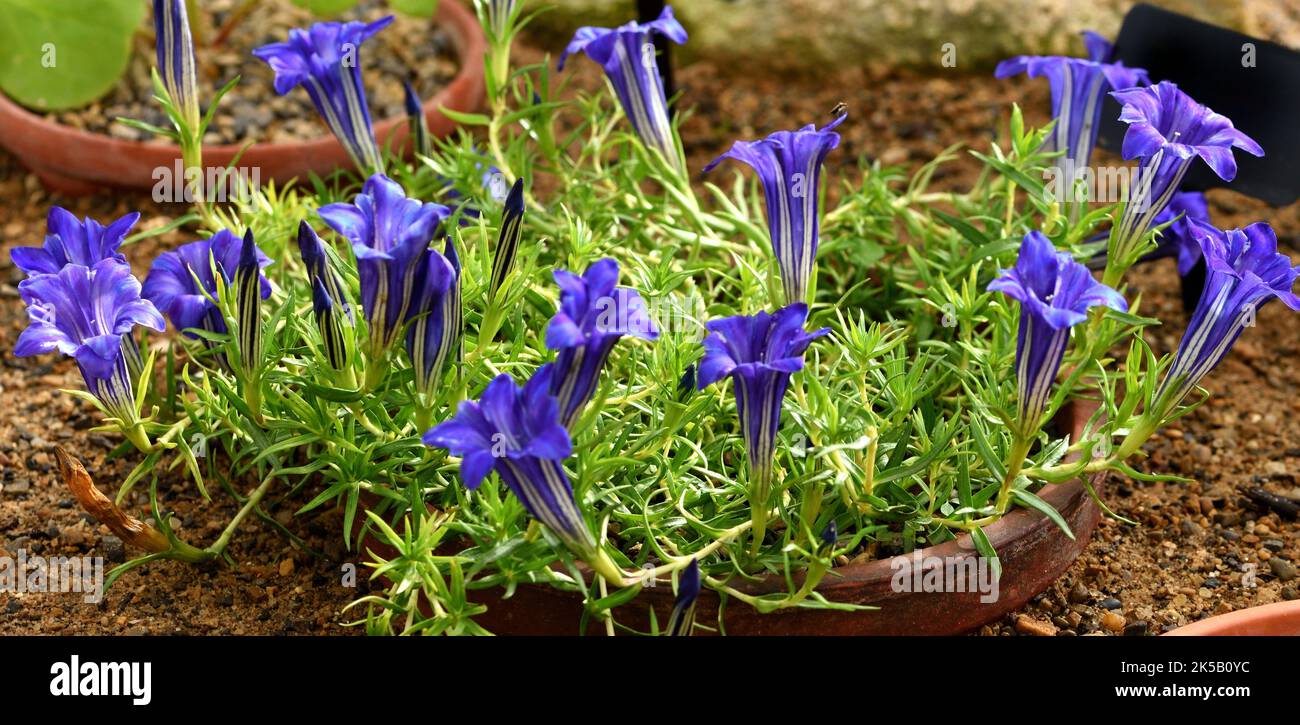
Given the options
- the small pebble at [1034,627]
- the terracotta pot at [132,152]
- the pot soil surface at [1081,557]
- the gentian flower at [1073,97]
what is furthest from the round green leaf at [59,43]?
the small pebble at [1034,627]

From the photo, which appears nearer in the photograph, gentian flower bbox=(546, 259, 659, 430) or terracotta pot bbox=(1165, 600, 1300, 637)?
gentian flower bbox=(546, 259, 659, 430)

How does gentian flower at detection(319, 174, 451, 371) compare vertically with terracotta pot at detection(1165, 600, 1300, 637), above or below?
above

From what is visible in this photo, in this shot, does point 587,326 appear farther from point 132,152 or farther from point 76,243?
point 132,152

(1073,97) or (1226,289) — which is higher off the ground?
(1073,97)

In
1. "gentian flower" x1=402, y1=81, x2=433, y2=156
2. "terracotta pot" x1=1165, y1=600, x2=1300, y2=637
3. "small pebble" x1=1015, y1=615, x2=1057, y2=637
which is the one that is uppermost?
"gentian flower" x1=402, y1=81, x2=433, y2=156

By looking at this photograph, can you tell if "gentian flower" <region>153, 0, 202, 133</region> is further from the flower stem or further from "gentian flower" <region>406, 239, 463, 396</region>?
the flower stem

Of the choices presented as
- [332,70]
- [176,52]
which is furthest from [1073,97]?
[176,52]

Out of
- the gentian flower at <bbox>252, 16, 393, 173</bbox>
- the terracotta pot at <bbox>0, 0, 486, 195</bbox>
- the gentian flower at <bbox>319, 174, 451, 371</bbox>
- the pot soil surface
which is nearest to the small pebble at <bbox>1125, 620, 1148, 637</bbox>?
the pot soil surface
